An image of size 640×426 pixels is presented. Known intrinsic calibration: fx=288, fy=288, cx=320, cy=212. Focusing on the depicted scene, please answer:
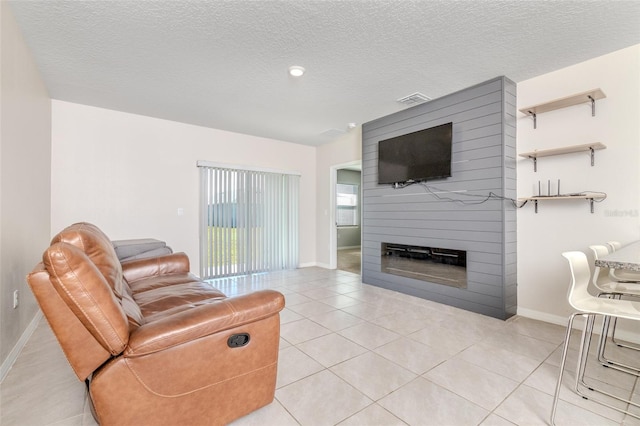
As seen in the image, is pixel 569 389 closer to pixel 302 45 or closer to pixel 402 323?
pixel 402 323

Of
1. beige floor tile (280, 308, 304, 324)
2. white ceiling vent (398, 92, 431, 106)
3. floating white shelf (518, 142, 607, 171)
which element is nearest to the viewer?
floating white shelf (518, 142, 607, 171)

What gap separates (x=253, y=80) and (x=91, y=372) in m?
2.89

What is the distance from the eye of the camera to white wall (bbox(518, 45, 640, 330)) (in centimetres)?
254

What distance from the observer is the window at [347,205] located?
348 inches

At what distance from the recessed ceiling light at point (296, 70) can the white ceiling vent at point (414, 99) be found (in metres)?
1.42

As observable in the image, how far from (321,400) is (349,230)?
7.60m

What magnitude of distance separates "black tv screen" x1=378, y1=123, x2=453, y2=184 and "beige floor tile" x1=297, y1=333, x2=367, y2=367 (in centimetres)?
227

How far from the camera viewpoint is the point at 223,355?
4.59 feet

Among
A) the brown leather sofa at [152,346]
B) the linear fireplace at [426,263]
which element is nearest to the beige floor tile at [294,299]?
the linear fireplace at [426,263]

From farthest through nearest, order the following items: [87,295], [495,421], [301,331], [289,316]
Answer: [289,316] < [301,331] < [495,421] < [87,295]

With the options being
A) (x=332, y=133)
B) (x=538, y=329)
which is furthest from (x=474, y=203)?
(x=332, y=133)

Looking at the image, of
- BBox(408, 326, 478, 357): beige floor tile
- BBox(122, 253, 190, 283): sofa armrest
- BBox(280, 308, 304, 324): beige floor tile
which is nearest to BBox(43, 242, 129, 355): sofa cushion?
BBox(122, 253, 190, 283): sofa armrest

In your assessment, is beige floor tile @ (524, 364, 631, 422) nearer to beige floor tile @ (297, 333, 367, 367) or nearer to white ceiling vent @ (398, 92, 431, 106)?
beige floor tile @ (297, 333, 367, 367)

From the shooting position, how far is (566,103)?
2789 mm
